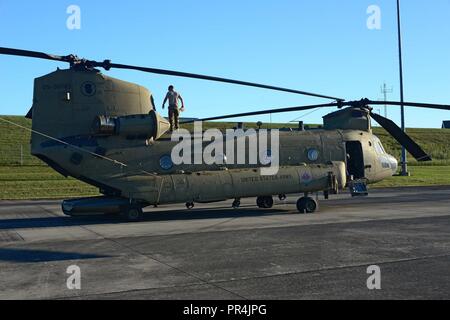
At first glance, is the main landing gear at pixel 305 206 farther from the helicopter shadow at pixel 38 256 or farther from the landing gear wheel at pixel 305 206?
the helicopter shadow at pixel 38 256

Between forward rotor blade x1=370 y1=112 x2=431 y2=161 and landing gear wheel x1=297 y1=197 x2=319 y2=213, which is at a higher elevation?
forward rotor blade x1=370 y1=112 x2=431 y2=161

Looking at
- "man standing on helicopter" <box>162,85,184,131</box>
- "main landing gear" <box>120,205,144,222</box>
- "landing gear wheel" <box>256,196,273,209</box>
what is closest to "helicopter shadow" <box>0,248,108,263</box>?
"main landing gear" <box>120,205,144,222</box>

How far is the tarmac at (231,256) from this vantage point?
6.96 m

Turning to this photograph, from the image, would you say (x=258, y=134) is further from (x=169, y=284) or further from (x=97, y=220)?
(x=169, y=284)

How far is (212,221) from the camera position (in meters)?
15.2

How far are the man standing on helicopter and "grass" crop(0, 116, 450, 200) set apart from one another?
12518 millimetres

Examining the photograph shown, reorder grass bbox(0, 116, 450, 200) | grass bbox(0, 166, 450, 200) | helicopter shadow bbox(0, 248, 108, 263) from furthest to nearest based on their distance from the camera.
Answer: grass bbox(0, 116, 450, 200), grass bbox(0, 166, 450, 200), helicopter shadow bbox(0, 248, 108, 263)

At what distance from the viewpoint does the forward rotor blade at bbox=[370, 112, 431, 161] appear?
16484 millimetres

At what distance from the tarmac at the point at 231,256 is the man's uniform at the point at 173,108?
3308mm

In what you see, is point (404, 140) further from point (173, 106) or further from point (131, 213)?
point (131, 213)

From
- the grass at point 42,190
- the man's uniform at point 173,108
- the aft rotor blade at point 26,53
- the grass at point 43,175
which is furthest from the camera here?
the grass at point 43,175

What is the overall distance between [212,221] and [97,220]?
3940mm

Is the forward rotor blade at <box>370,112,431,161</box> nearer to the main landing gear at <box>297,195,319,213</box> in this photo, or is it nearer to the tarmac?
the tarmac

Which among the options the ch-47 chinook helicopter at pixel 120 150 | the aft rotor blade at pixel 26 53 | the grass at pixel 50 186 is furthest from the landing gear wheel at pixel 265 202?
the grass at pixel 50 186
